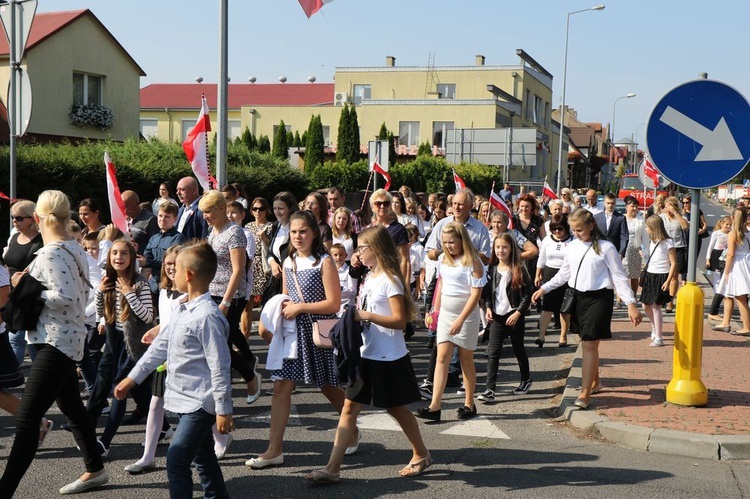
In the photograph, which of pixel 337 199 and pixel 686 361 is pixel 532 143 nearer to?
pixel 337 199

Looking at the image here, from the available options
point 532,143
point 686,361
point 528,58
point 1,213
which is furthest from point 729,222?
point 528,58

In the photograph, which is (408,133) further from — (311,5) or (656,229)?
(656,229)

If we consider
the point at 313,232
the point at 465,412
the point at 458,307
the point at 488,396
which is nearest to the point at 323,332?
the point at 313,232

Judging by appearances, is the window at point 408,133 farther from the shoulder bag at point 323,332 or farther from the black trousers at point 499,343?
the shoulder bag at point 323,332

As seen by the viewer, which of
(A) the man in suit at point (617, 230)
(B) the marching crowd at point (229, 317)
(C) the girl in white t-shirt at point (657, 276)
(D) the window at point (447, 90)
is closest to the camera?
(B) the marching crowd at point (229, 317)

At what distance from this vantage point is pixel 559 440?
6727mm

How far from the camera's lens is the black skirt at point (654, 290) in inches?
440

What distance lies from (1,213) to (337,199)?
594cm

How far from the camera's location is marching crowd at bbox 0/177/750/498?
4574mm

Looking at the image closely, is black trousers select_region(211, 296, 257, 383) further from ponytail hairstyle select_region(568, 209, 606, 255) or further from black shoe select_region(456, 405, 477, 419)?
ponytail hairstyle select_region(568, 209, 606, 255)

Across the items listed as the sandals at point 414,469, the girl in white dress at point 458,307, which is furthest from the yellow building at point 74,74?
the sandals at point 414,469

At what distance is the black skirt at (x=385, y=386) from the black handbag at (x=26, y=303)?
6.48 feet

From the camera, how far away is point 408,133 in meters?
55.3

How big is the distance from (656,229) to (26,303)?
8.99 m
